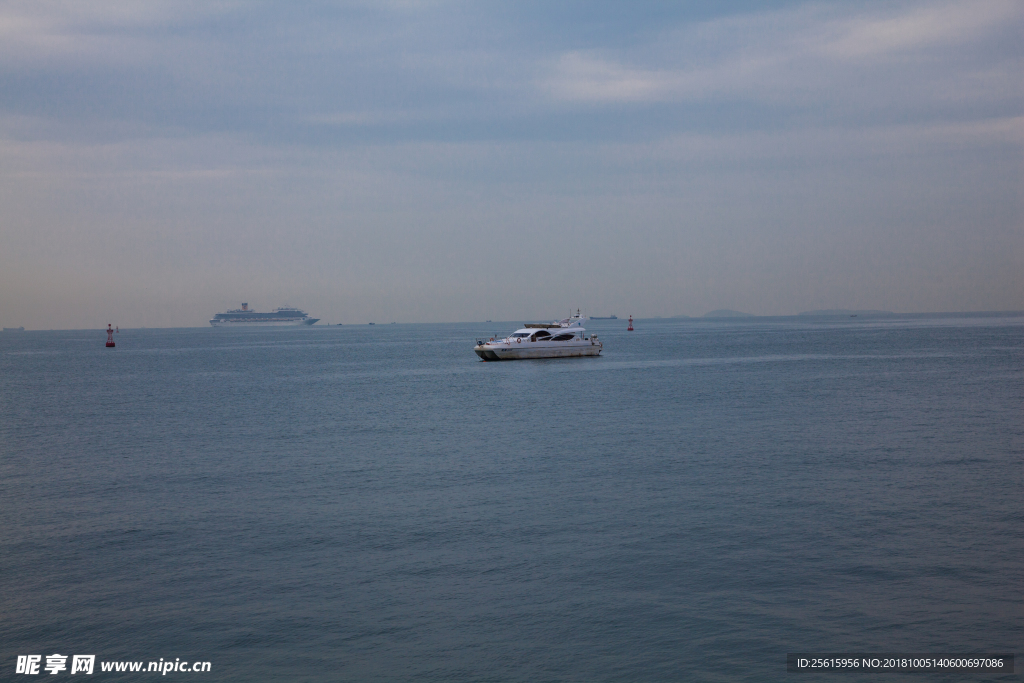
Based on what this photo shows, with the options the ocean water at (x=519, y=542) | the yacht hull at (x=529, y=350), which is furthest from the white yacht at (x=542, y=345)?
the ocean water at (x=519, y=542)

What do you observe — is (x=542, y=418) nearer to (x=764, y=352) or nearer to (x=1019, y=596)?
(x=1019, y=596)

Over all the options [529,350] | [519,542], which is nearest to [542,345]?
[529,350]

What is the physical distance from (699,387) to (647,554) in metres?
45.6

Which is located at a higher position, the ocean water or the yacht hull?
the yacht hull

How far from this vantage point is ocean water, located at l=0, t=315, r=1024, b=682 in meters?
15.3

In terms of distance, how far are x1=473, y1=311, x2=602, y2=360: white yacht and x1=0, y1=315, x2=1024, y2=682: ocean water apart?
54.3 meters

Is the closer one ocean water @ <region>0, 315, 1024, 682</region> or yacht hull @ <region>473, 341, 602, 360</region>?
ocean water @ <region>0, 315, 1024, 682</region>

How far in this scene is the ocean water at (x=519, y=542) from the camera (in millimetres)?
15289

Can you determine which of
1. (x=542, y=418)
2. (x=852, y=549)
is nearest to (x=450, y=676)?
(x=852, y=549)

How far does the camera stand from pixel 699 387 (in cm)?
6425

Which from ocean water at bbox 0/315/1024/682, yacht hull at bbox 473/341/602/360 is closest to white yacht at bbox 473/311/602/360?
yacht hull at bbox 473/341/602/360

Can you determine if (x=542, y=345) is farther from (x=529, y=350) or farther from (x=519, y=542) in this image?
(x=519, y=542)

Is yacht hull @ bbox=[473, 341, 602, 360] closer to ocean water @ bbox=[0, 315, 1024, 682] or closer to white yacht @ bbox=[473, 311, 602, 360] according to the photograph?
white yacht @ bbox=[473, 311, 602, 360]

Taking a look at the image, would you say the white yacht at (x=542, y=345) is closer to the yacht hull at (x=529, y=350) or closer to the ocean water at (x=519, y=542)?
the yacht hull at (x=529, y=350)
